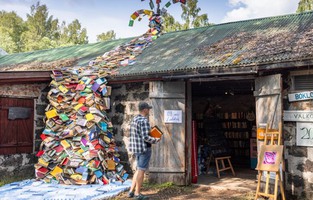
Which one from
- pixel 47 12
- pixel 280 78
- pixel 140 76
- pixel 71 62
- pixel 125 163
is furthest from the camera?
pixel 47 12

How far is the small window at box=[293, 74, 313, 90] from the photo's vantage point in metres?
5.86

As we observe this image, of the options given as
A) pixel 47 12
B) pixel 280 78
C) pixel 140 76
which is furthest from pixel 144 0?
pixel 47 12

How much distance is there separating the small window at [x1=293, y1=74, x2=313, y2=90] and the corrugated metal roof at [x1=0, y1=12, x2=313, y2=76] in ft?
1.49

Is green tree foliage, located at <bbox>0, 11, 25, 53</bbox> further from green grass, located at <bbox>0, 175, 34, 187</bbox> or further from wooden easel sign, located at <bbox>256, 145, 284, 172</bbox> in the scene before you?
wooden easel sign, located at <bbox>256, 145, 284, 172</bbox>

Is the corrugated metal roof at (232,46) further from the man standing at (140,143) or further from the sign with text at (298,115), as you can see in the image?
the man standing at (140,143)

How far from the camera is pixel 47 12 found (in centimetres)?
4544

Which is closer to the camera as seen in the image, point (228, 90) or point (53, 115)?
point (53, 115)

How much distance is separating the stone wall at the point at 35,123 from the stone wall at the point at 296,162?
6.22 meters

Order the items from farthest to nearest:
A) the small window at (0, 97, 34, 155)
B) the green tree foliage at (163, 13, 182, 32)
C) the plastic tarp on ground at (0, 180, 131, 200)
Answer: the green tree foliage at (163, 13, 182, 32)
the small window at (0, 97, 34, 155)
the plastic tarp on ground at (0, 180, 131, 200)

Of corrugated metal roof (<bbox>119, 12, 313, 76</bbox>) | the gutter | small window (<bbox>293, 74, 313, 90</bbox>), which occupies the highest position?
corrugated metal roof (<bbox>119, 12, 313, 76</bbox>)

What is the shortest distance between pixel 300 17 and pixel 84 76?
20.3 ft

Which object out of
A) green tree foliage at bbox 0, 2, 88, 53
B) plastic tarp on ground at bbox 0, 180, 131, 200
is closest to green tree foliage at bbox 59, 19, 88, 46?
green tree foliage at bbox 0, 2, 88, 53

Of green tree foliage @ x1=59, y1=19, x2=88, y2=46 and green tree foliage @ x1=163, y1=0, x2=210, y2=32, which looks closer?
green tree foliage @ x1=163, y1=0, x2=210, y2=32

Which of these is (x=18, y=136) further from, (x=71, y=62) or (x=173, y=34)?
(x=173, y=34)
